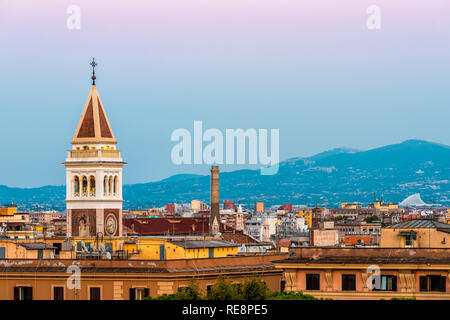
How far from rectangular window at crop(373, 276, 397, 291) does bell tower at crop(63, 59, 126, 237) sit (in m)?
28.0

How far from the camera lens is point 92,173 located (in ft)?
249

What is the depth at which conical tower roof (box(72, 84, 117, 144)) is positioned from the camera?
76.2 m

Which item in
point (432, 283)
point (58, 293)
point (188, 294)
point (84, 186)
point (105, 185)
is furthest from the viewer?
point (84, 186)

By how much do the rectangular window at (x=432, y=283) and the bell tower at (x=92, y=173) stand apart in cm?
2899

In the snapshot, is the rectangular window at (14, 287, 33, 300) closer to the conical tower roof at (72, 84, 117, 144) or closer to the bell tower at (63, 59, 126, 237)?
the bell tower at (63, 59, 126, 237)

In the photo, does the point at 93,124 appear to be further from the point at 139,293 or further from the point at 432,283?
the point at 432,283

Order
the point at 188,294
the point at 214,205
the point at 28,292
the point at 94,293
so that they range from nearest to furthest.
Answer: the point at 188,294 → the point at 94,293 → the point at 28,292 → the point at 214,205

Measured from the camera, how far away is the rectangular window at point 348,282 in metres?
50.2

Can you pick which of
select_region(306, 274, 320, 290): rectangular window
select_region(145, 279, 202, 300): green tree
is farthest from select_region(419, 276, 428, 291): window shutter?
select_region(145, 279, 202, 300): green tree

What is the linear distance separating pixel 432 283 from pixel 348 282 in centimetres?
291

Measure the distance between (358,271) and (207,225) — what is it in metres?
99.0

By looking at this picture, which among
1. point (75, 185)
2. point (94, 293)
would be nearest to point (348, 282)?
Answer: point (94, 293)
